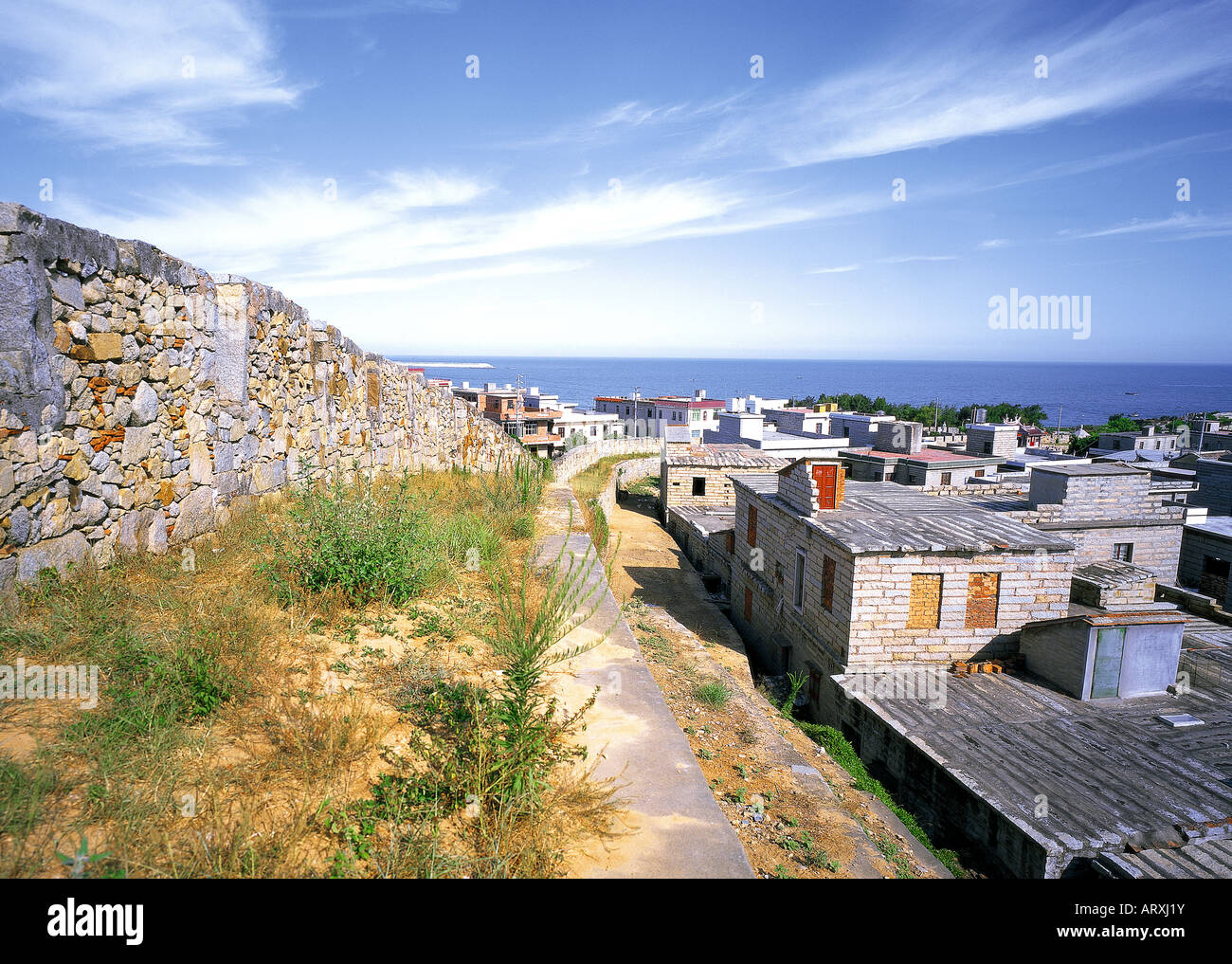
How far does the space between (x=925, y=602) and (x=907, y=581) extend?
629mm

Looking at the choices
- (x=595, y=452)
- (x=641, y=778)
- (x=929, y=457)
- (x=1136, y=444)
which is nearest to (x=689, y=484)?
(x=595, y=452)

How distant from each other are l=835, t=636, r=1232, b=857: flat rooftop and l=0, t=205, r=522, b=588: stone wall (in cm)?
1006

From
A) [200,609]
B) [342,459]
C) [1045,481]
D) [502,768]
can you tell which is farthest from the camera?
[1045,481]

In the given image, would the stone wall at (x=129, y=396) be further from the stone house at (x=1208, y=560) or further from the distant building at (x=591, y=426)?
the distant building at (x=591, y=426)

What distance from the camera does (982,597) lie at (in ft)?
42.7

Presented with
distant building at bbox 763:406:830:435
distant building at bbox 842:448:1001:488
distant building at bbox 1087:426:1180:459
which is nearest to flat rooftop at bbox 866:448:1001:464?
distant building at bbox 842:448:1001:488

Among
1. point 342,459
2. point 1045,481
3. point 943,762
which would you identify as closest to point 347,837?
point 342,459

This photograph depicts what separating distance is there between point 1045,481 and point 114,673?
835 inches

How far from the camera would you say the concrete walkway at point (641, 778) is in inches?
110

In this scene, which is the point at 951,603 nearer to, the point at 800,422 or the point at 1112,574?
the point at 1112,574

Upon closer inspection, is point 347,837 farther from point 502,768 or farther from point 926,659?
point 926,659

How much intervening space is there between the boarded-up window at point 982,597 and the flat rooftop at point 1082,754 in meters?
1.07

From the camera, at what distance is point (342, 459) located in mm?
9617

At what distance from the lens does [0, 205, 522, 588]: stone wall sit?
4.31 metres
